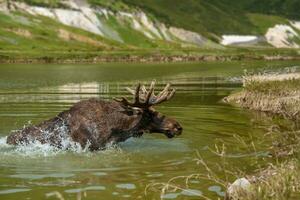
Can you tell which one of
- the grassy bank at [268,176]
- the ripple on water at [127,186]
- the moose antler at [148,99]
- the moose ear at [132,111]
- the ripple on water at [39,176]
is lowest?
the ripple on water at [127,186]

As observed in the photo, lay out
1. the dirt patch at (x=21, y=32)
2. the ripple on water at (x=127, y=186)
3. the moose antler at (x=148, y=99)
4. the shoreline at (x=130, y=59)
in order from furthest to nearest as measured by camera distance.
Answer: the dirt patch at (x=21, y=32), the shoreline at (x=130, y=59), the moose antler at (x=148, y=99), the ripple on water at (x=127, y=186)

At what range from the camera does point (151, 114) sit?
76.6ft

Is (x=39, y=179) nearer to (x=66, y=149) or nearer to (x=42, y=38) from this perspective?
(x=66, y=149)

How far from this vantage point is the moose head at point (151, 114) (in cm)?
2284

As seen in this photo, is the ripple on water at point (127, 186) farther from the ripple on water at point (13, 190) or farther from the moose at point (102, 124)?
the moose at point (102, 124)

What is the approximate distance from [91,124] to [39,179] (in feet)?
15.1

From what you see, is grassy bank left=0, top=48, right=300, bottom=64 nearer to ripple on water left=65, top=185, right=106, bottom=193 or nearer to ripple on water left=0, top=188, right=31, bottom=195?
ripple on water left=0, top=188, right=31, bottom=195

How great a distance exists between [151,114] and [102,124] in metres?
1.88

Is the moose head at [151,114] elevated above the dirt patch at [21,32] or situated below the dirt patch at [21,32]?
below

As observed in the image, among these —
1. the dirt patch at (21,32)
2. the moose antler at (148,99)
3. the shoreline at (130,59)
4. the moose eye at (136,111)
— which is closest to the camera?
the moose antler at (148,99)

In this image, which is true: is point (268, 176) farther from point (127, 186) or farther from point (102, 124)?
point (102, 124)

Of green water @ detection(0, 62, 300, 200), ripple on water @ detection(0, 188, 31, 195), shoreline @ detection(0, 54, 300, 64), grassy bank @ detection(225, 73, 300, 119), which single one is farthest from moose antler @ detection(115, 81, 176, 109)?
shoreline @ detection(0, 54, 300, 64)

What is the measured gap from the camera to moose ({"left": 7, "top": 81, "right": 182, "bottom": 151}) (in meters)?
22.5

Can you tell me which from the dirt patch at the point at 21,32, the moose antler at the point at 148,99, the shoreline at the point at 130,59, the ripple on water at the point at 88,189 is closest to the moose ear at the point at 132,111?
the moose antler at the point at 148,99
